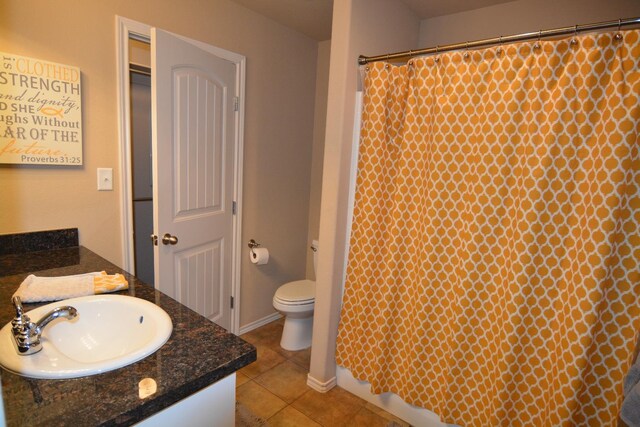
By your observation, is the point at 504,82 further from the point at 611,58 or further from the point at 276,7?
the point at 276,7

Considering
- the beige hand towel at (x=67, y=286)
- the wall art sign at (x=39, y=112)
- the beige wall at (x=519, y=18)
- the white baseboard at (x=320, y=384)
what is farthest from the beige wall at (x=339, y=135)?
the wall art sign at (x=39, y=112)

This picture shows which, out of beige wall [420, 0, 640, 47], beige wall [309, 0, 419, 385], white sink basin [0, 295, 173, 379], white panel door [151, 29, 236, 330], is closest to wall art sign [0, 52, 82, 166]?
white panel door [151, 29, 236, 330]

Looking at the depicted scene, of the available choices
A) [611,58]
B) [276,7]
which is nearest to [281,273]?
[276,7]

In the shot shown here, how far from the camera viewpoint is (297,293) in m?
2.55

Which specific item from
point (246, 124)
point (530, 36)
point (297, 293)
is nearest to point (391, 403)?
point (297, 293)

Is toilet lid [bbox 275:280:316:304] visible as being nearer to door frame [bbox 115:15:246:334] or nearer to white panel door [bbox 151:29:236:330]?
white panel door [bbox 151:29:236:330]

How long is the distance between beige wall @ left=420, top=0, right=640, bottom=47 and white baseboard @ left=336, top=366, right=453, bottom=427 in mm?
2228

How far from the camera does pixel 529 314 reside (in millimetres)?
1456

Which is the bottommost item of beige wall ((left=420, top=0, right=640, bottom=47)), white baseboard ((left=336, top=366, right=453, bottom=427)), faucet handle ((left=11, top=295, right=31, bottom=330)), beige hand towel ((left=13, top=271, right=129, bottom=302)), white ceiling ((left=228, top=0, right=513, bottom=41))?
white baseboard ((left=336, top=366, right=453, bottom=427))

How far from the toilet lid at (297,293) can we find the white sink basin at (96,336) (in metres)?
1.39

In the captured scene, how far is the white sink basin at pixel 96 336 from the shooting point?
84 centimetres

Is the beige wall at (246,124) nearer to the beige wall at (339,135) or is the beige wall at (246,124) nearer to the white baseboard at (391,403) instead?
the beige wall at (339,135)

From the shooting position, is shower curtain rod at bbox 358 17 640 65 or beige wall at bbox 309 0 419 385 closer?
shower curtain rod at bbox 358 17 640 65

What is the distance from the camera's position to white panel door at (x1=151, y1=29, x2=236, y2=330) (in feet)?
6.10
